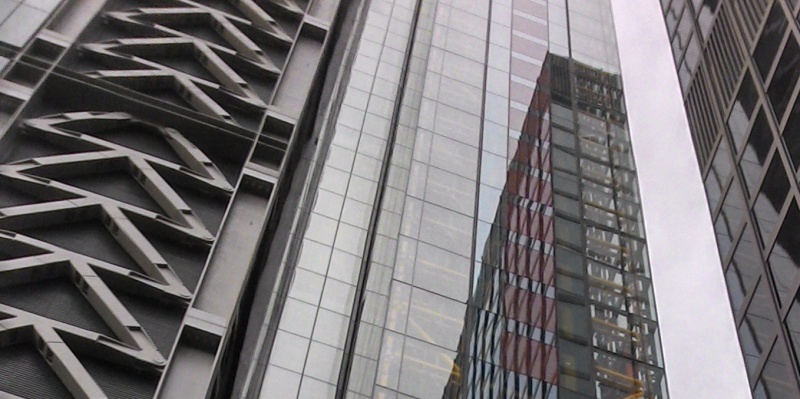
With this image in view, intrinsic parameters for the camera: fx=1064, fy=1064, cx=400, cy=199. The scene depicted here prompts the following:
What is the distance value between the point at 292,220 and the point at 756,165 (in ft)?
55.1

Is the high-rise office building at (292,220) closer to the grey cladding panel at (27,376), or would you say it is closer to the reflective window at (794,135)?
the grey cladding panel at (27,376)

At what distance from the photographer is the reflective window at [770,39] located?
38.1 m

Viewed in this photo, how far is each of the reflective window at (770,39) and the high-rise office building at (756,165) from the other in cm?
4

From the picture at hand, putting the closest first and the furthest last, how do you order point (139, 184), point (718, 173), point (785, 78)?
point (139, 184)
point (785, 78)
point (718, 173)

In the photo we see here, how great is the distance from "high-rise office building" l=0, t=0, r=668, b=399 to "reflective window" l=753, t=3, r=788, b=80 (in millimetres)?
8514

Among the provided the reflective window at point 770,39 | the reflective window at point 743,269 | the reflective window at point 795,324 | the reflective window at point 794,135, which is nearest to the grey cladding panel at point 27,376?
the reflective window at point 795,324

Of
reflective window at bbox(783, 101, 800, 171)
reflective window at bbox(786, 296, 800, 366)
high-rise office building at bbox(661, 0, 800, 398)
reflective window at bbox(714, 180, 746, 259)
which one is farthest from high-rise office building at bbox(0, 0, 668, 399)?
reflective window at bbox(783, 101, 800, 171)

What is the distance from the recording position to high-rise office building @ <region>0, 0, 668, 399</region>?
96.7 feet

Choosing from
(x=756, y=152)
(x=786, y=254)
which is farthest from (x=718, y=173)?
(x=786, y=254)

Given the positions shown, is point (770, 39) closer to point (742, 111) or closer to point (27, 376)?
point (742, 111)

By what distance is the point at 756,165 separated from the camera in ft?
125

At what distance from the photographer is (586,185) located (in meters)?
44.8

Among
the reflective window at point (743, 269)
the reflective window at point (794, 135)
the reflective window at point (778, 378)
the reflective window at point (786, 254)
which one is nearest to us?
the reflective window at point (778, 378)

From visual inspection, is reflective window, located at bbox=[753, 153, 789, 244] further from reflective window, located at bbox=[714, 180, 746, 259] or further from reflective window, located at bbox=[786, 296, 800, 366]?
reflective window, located at bbox=[786, 296, 800, 366]
